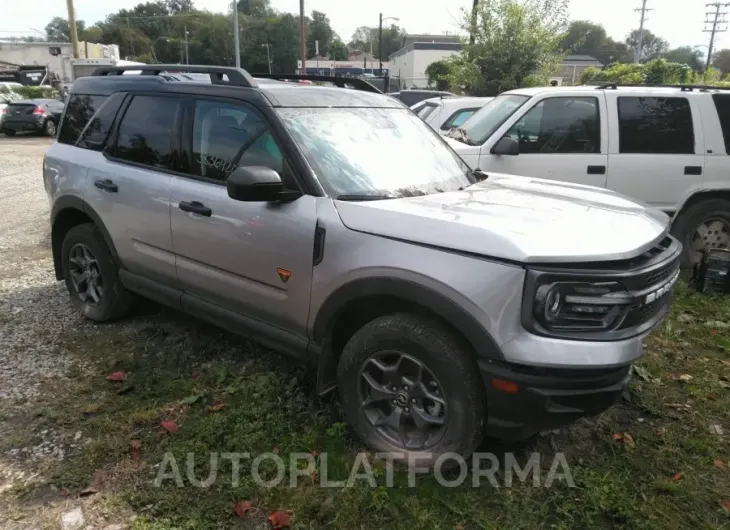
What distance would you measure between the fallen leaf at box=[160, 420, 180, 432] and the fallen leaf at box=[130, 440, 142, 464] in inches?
6.3

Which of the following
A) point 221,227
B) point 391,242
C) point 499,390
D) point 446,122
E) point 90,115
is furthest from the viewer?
point 446,122

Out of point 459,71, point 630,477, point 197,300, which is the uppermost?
point 459,71

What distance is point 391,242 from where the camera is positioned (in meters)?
2.72

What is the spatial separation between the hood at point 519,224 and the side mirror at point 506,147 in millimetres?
2447

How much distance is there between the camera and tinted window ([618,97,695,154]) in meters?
6.00

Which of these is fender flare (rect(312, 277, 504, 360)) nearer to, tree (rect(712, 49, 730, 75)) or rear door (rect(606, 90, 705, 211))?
rear door (rect(606, 90, 705, 211))

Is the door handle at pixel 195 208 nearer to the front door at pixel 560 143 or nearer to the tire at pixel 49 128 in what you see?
the front door at pixel 560 143

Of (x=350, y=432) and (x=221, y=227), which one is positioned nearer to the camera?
(x=350, y=432)

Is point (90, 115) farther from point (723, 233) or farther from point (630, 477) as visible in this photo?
point (723, 233)

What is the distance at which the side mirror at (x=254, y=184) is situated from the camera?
2908 millimetres

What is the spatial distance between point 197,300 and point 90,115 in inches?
73.1

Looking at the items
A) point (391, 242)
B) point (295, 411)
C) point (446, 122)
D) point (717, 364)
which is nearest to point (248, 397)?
point (295, 411)

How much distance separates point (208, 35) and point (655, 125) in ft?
286

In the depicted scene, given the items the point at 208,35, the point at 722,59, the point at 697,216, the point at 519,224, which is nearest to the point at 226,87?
the point at 519,224
